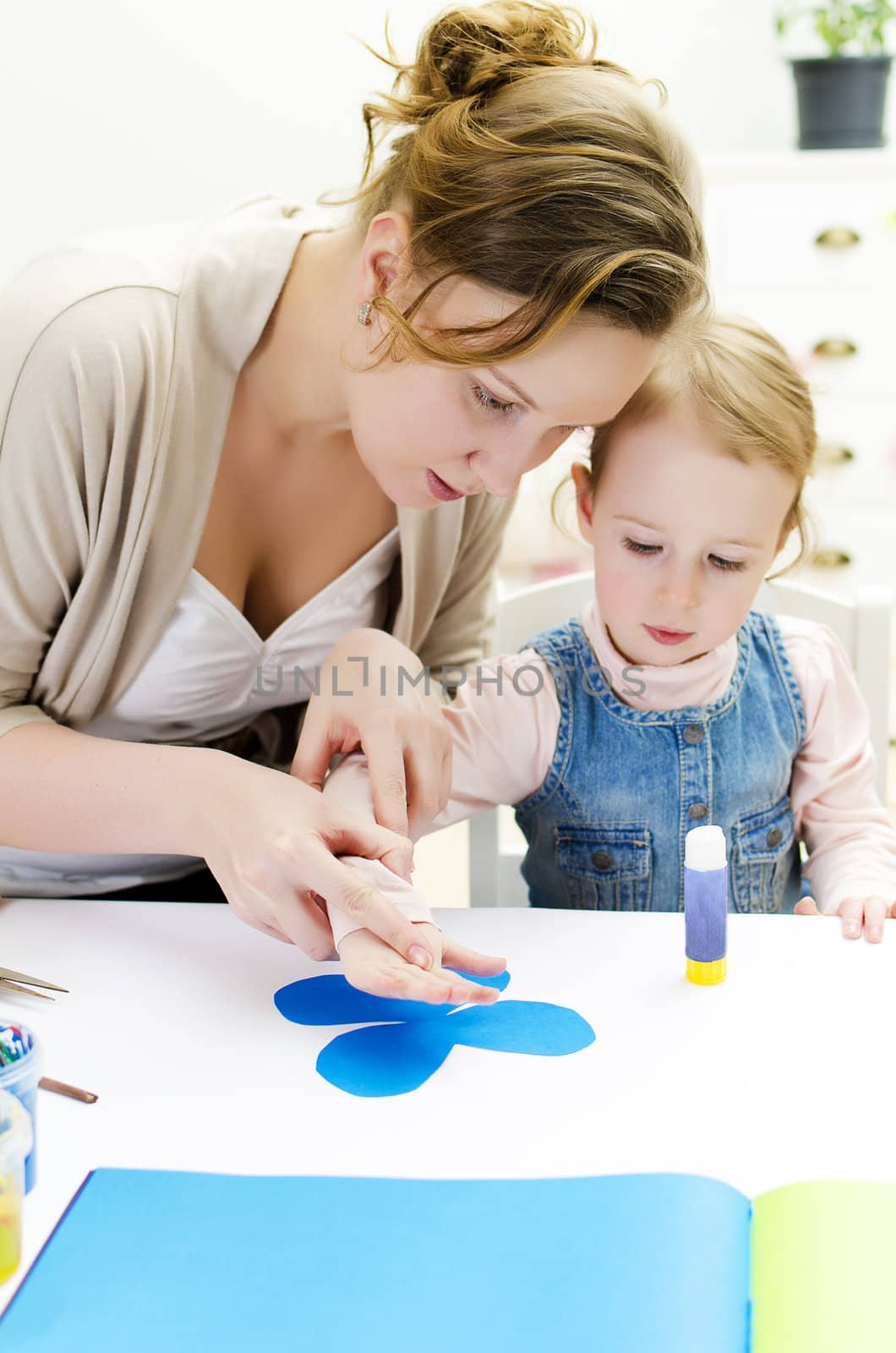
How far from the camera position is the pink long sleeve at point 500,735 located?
117 cm

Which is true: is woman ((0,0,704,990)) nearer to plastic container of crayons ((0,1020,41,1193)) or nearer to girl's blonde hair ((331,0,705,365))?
girl's blonde hair ((331,0,705,365))

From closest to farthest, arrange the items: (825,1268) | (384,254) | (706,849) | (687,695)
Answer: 1. (825,1268)
2. (706,849)
3. (384,254)
4. (687,695)

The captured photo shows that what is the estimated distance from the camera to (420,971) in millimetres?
794

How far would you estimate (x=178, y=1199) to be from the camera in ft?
2.17

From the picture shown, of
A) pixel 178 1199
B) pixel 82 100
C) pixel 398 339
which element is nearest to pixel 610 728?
pixel 398 339

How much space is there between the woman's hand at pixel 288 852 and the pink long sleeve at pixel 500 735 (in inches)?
11.3

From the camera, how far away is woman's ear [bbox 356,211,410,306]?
938mm

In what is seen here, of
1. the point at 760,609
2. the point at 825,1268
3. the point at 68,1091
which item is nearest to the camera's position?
the point at 825,1268

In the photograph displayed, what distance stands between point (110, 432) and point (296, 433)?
0.22 m

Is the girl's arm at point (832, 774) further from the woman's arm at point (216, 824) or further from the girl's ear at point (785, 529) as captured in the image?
the woman's arm at point (216, 824)

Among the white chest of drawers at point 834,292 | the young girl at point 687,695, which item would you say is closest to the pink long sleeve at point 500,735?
the young girl at point 687,695

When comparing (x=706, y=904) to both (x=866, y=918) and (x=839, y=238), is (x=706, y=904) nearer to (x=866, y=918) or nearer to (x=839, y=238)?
(x=866, y=918)

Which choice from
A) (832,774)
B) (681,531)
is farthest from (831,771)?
(681,531)

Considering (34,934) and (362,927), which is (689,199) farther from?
(34,934)
